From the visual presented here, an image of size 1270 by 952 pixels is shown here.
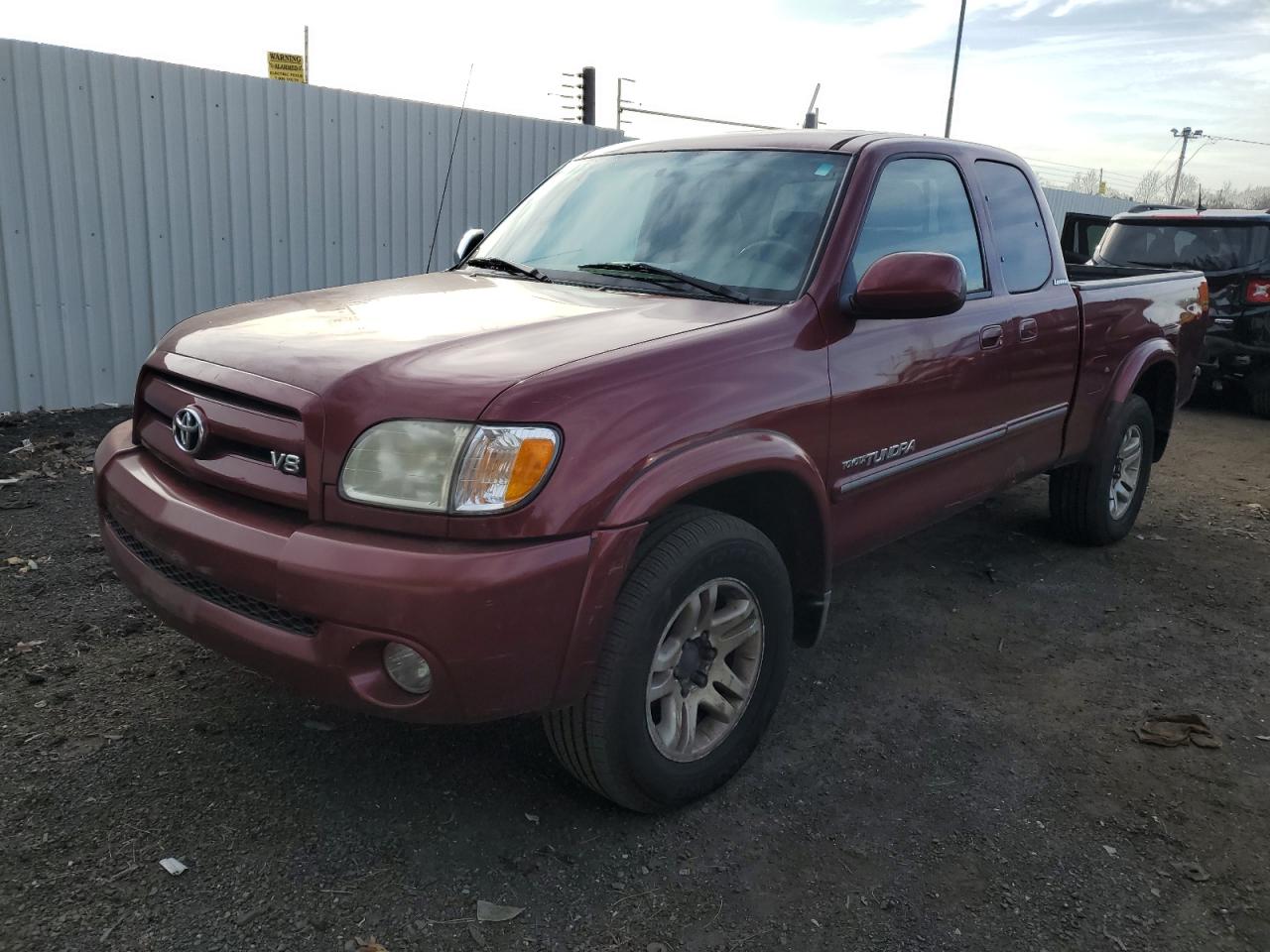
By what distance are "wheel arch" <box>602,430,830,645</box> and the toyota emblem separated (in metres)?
1.09

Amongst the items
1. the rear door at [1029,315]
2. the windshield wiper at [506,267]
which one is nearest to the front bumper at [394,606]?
the windshield wiper at [506,267]

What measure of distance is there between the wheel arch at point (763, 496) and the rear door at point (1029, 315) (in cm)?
137

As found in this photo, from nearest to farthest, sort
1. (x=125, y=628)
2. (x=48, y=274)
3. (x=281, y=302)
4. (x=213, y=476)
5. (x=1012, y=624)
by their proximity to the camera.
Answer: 1. (x=213, y=476)
2. (x=281, y=302)
3. (x=125, y=628)
4. (x=1012, y=624)
5. (x=48, y=274)

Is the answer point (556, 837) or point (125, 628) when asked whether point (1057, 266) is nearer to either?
point (556, 837)

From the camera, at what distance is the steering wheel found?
3043 mm

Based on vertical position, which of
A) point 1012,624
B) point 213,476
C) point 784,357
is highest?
point 784,357

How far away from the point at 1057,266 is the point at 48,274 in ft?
20.9

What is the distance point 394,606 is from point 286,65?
768 cm

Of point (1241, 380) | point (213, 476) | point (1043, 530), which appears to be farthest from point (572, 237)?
point (1241, 380)

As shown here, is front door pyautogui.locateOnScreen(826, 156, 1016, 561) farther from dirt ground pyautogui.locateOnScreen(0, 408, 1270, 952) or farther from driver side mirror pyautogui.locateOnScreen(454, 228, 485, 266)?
driver side mirror pyautogui.locateOnScreen(454, 228, 485, 266)

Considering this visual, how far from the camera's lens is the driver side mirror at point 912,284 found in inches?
111

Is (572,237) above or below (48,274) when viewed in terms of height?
above

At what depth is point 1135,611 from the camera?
4312mm

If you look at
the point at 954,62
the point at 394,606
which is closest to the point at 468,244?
the point at 394,606
